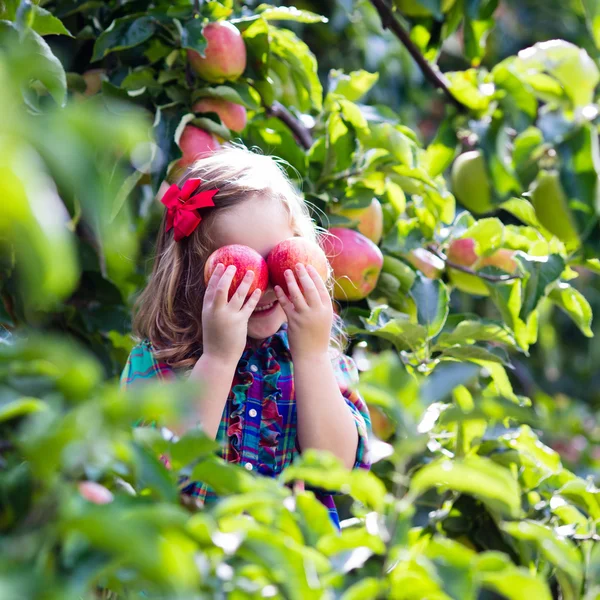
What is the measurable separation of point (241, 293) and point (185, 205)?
0.68 feet

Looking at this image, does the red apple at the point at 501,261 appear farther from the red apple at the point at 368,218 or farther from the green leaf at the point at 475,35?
the green leaf at the point at 475,35

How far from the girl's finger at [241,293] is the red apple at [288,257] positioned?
0.14 ft

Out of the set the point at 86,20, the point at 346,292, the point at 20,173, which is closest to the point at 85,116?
the point at 20,173

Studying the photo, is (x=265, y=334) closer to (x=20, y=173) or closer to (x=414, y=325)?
(x=414, y=325)

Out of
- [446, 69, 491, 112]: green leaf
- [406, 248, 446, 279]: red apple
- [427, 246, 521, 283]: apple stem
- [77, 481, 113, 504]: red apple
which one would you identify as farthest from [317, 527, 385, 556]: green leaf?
[406, 248, 446, 279]: red apple

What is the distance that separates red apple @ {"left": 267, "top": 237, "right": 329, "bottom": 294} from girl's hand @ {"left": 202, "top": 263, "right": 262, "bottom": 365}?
0.04 metres

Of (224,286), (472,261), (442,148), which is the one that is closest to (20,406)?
(224,286)

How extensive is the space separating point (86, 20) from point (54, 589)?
1206mm

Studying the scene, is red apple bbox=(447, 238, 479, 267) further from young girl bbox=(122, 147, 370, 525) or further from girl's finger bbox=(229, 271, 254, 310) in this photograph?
girl's finger bbox=(229, 271, 254, 310)

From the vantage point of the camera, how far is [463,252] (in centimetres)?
134

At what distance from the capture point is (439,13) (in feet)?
4.03

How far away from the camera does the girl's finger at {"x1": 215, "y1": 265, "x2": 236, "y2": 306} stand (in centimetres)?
97

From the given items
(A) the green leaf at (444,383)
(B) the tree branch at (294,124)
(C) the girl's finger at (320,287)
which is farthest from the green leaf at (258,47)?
(A) the green leaf at (444,383)

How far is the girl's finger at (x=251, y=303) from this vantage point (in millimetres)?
994
